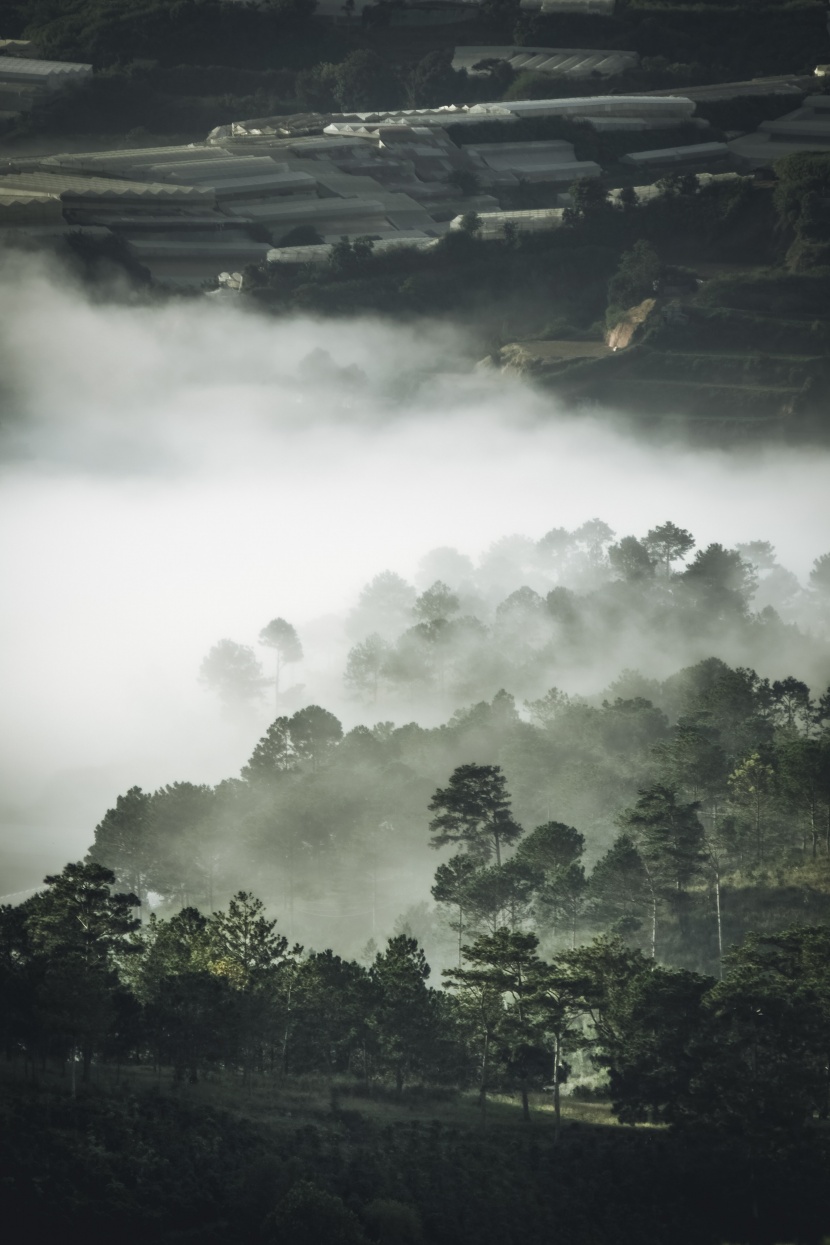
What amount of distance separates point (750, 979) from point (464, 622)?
96.9 meters

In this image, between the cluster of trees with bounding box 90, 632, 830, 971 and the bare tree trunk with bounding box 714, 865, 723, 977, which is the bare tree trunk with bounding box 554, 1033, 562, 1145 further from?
the bare tree trunk with bounding box 714, 865, 723, 977

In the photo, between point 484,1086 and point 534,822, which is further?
point 534,822

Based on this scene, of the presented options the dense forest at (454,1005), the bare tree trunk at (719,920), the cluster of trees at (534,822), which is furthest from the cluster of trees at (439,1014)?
the cluster of trees at (534,822)

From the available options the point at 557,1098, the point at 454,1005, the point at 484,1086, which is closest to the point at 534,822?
the point at 454,1005

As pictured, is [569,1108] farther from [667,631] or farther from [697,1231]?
[667,631]

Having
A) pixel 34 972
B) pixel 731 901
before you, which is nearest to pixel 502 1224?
pixel 34 972

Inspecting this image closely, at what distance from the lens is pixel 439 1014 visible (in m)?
109

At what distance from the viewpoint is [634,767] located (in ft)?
502

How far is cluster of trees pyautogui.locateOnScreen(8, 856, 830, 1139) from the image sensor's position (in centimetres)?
10162

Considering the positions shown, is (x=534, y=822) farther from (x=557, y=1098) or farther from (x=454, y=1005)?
(x=557, y=1098)

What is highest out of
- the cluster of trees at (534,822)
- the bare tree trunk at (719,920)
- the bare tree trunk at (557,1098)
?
the cluster of trees at (534,822)

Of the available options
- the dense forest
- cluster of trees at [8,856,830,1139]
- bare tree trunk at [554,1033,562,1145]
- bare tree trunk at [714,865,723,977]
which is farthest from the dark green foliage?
bare tree trunk at [554,1033,562,1145]

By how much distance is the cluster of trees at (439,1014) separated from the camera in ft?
333

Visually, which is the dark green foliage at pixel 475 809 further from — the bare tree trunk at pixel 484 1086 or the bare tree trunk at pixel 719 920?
the bare tree trunk at pixel 484 1086
